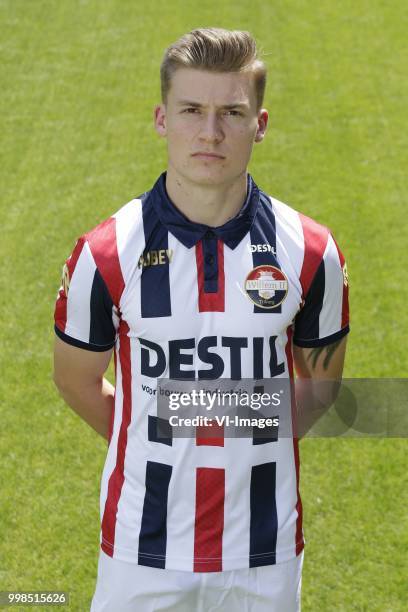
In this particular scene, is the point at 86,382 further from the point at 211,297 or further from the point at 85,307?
the point at 211,297

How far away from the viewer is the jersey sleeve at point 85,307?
2678 millimetres

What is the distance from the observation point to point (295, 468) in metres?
2.84

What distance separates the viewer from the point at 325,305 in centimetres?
283

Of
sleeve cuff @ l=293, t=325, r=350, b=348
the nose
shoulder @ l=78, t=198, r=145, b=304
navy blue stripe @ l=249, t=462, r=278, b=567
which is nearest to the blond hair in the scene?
the nose

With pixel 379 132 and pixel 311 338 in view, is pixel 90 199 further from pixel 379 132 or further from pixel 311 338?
pixel 311 338

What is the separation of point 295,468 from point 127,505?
0.52 m

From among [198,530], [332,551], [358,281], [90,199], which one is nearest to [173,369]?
[198,530]

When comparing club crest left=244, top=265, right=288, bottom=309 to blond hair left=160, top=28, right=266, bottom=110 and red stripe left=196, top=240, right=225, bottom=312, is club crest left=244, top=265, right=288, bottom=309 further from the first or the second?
blond hair left=160, top=28, right=266, bottom=110

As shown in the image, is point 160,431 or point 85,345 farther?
point 85,345

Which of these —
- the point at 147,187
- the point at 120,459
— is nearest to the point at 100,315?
the point at 120,459

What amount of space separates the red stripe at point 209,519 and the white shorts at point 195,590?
0.12 feet

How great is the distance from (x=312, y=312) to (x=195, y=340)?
403 millimetres

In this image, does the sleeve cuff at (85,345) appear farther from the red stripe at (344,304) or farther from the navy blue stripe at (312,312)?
the red stripe at (344,304)

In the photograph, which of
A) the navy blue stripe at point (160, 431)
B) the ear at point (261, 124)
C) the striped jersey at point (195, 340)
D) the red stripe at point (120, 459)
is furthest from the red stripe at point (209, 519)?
the ear at point (261, 124)
